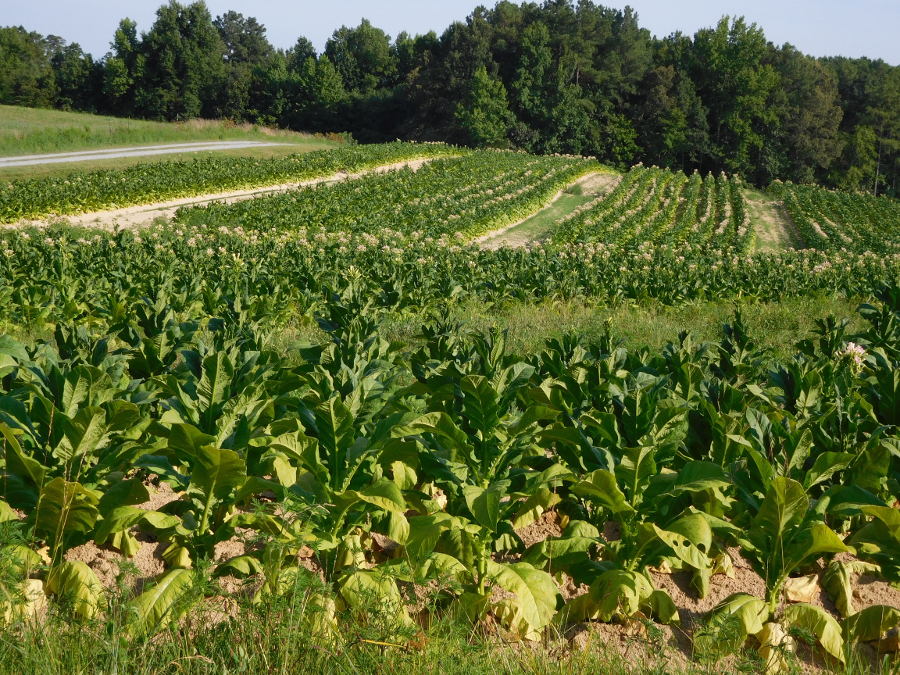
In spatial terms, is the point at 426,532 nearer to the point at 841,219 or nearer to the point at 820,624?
the point at 820,624

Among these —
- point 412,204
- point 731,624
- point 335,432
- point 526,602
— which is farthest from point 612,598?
point 412,204

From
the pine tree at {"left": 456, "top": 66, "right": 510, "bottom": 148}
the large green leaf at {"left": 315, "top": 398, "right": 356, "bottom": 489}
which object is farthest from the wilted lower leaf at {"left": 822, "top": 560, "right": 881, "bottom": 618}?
the pine tree at {"left": 456, "top": 66, "right": 510, "bottom": 148}

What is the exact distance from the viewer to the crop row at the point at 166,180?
2386cm

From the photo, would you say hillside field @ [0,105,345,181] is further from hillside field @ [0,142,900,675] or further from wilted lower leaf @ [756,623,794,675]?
wilted lower leaf @ [756,623,794,675]

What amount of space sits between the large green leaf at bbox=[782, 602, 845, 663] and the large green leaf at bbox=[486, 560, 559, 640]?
100 centimetres

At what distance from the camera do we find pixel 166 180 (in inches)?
1193

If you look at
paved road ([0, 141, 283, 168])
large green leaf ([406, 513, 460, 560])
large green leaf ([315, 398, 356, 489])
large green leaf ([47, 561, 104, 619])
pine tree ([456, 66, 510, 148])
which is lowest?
large green leaf ([47, 561, 104, 619])

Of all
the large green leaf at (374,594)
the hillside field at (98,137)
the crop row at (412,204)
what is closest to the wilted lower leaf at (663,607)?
the large green leaf at (374,594)

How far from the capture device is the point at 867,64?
110 m

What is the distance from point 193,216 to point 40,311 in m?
15.9

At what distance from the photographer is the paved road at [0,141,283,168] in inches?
1400

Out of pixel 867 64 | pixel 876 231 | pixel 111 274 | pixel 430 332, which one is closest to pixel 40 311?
pixel 111 274

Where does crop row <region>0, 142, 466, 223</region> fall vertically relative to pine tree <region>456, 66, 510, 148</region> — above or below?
below

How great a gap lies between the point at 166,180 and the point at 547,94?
59982 mm
